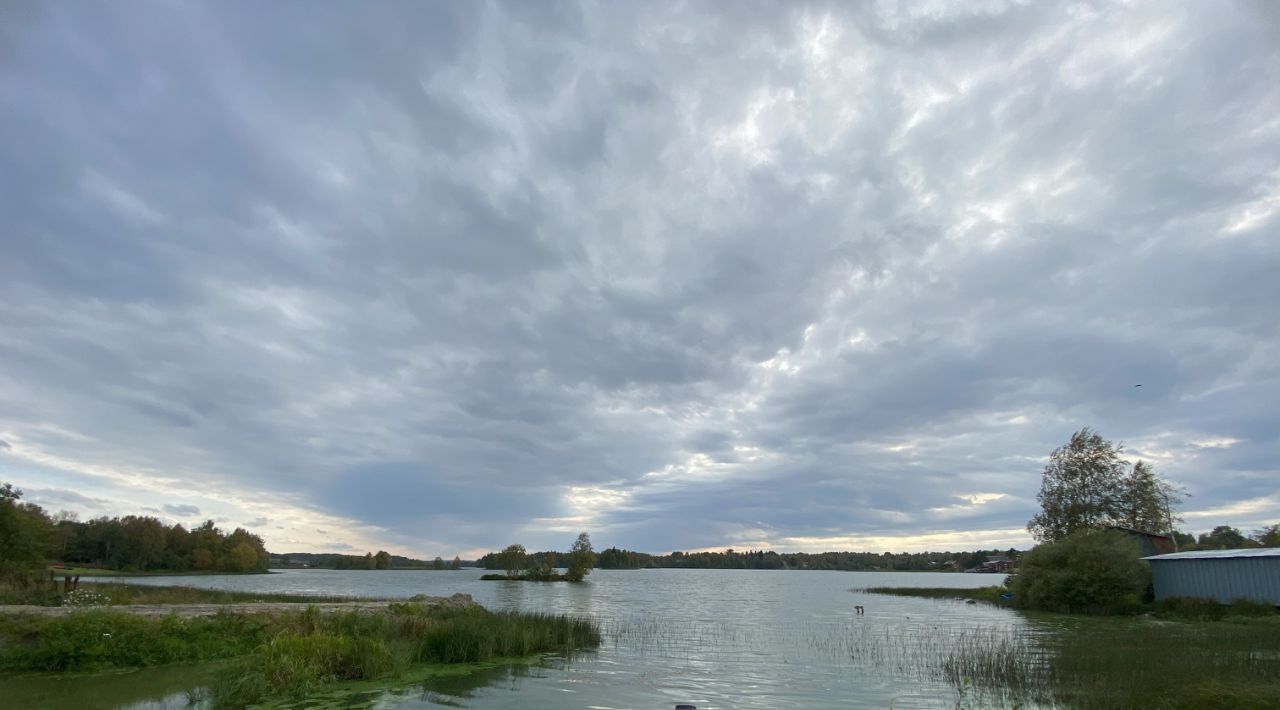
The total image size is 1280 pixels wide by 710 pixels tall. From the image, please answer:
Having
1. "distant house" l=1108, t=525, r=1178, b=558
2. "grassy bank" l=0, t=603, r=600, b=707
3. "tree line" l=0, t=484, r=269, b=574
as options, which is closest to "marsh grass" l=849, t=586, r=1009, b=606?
"distant house" l=1108, t=525, r=1178, b=558

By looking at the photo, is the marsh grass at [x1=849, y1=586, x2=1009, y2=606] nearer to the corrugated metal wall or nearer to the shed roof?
the corrugated metal wall

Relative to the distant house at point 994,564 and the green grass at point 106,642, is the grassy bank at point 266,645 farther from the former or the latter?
the distant house at point 994,564

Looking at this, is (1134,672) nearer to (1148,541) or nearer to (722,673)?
(722,673)

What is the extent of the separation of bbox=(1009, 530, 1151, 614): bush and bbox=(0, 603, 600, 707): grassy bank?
38964 mm

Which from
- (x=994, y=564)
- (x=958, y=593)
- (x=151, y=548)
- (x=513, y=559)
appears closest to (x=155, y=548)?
(x=151, y=548)

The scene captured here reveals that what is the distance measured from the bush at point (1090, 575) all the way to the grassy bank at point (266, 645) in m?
39.0

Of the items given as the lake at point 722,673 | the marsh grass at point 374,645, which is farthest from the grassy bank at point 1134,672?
the marsh grass at point 374,645

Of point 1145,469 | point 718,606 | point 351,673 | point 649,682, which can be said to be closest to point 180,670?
point 351,673

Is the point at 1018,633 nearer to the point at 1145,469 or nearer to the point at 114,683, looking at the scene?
the point at 114,683

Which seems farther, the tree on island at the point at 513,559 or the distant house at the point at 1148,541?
the tree on island at the point at 513,559

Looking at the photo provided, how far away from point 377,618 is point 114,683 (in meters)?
8.04

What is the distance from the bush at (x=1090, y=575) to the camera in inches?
1758

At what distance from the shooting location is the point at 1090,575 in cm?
4566

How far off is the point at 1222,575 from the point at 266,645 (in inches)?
1876
